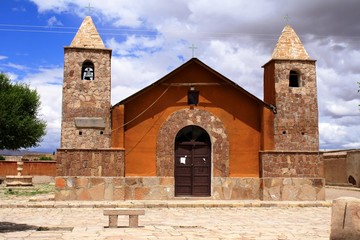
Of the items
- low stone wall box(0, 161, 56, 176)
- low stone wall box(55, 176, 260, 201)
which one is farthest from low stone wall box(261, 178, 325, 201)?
low stone wall box(0, 161, 56, 176)

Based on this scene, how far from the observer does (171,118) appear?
2008cm

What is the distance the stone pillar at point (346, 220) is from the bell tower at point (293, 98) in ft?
38.0

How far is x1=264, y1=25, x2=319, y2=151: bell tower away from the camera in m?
20.3

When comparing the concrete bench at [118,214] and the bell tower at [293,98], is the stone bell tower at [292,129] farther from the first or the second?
the concrete bench at [118,214]

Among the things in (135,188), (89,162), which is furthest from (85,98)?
(135,188)

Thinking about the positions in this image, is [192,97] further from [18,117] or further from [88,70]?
[18,117]

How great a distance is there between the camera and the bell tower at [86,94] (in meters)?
19.2

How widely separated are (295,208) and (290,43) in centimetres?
715

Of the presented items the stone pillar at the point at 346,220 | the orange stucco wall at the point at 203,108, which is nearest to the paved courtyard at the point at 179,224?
the stone pillar at the point at 346,220

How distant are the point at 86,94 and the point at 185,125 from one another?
4.07m

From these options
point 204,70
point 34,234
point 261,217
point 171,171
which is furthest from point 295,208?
point 34,234

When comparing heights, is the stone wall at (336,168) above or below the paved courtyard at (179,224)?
above

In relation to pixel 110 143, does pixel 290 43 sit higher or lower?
higher

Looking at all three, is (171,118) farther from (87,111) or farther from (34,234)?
(34,234)
